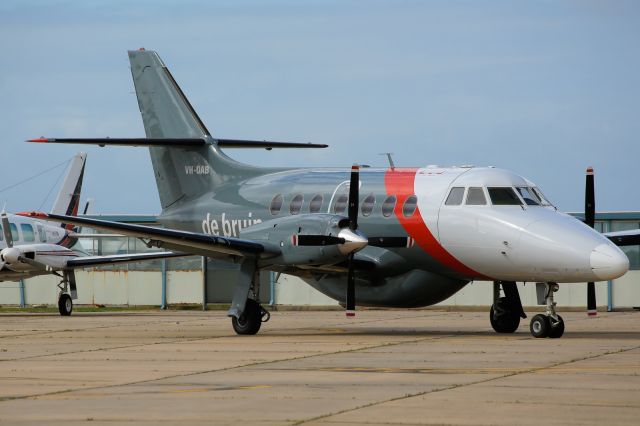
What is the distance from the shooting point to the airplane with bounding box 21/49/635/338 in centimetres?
2097

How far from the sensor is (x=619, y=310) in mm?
37000

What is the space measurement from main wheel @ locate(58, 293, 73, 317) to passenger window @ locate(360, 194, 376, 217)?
14.4 m

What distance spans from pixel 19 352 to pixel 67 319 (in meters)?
12.6

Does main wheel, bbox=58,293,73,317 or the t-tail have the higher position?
the t-tail

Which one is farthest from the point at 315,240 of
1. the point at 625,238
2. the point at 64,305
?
the point at 64,305

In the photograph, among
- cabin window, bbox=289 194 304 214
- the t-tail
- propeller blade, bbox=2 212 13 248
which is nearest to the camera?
cabin window, bbox=289 194 304 214

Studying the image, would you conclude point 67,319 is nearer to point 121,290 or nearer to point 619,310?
point 121,290

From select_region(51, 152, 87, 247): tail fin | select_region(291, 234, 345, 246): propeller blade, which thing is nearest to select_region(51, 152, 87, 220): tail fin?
select_region(51, 152, 87, 247): tail fin

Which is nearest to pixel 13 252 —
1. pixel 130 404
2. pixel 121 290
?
pixel 121 290

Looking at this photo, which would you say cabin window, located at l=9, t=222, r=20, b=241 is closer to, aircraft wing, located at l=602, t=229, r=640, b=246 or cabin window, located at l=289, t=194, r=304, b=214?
cabin window, located at l=289, t=194, r=304, b=214

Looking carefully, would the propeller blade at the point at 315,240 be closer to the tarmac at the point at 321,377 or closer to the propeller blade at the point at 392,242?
the propeller blade at the point at 392,242

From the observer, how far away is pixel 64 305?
34969 millimetres

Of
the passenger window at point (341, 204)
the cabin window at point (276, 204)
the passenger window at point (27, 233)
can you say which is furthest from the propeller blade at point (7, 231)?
the passenger window at point (341, 204)

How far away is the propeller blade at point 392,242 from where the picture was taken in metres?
22.5
